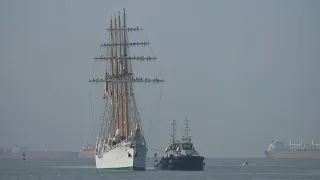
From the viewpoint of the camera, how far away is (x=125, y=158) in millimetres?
131875

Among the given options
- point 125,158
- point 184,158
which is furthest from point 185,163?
point 125,158

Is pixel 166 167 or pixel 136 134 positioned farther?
pixel 166 167

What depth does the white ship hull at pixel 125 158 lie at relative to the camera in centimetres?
13000

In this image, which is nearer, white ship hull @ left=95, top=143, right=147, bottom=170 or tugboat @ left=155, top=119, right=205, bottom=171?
white ship hull @ left=95, top=143, right=147, bottom=170

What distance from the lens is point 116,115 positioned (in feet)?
465

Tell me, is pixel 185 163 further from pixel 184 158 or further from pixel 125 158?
pixel 125 158

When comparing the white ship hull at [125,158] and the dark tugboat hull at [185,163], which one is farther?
the dark tugboat hull at [185,163]

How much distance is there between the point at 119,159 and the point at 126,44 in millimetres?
18846

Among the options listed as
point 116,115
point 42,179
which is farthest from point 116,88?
point 42,179

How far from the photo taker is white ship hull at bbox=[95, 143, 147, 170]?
13000cm

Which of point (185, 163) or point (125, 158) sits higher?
point (125, 158)

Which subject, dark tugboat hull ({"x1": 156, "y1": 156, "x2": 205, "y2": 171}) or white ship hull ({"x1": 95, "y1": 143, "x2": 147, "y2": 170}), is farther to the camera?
dark tugboat hull ({"x1": 156, "y1": 156, "x2": 205, "y2": 171})

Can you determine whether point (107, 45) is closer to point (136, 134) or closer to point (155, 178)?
point (136, 134)

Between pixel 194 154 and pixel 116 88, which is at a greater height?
pixel 116 88
